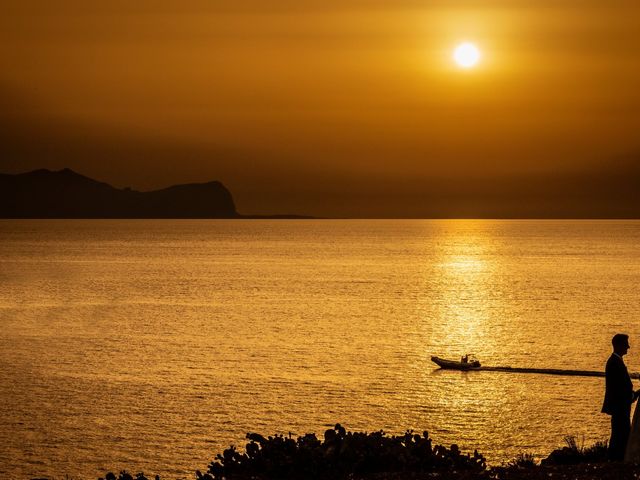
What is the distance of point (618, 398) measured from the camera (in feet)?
55.7

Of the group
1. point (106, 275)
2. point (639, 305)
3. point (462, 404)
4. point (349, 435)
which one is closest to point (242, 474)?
point (349, 435)

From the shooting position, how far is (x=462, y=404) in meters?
41.3

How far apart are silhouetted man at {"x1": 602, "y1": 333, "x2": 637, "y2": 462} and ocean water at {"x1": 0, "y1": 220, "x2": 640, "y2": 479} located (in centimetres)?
647

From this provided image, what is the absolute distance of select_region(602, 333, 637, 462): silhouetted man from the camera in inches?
653

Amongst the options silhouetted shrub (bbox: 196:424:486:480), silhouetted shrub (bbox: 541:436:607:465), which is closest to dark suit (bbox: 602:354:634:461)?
silhouetted shrub (bbox: 541:436:607:465)

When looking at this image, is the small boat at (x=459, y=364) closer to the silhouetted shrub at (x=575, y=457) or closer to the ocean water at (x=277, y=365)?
the ocean water at (x=277, y=365)

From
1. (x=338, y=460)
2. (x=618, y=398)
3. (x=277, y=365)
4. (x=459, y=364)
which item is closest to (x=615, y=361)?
(x=618, y=398)

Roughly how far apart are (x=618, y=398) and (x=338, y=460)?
215 inches

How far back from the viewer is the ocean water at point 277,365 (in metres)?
34.7

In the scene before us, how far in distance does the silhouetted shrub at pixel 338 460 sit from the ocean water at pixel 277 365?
8.64 m

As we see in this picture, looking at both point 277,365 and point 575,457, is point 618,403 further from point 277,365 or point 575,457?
point 277,365

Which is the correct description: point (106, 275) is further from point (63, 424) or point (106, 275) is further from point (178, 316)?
point (63, 424)

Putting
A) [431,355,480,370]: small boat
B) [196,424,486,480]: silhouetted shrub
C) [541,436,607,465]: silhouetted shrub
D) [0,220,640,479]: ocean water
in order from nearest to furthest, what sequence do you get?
[196,424,486,480]: silhouetted shrub → [541,436,607,465]: silhouetted shrub → [0,220,640,479]: ocean water → [431,355,480,370]: small boat

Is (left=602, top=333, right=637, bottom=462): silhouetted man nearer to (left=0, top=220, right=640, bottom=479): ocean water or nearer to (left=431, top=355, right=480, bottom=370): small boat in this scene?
(left=0, top=220, right=640, bottom=479): ocean water
